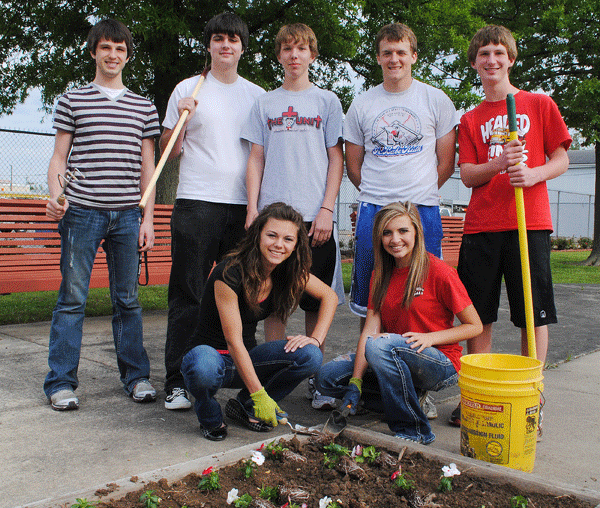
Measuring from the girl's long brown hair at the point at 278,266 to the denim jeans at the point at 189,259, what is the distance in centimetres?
40

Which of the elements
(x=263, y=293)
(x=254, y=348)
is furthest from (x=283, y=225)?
(x=254, y=348)

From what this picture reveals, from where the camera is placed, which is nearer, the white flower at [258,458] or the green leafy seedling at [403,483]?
the green leafy seedling at [403,483]

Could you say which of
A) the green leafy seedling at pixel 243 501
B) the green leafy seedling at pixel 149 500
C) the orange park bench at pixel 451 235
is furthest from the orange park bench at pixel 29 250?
the orange park bench at pixel 451 235

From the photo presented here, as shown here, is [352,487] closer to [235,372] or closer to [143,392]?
[235,372]

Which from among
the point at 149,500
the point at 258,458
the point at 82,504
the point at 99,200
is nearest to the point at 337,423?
the point at 258,458

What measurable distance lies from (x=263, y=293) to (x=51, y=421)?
123 cm

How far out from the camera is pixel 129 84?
9406 millimetres

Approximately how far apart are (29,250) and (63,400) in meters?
2.82

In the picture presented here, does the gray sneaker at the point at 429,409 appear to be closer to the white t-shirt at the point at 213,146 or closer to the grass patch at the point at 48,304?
the white t-shirt at the point at 213,146

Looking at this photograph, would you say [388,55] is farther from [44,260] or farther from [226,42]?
[44,260]

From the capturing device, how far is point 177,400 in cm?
321

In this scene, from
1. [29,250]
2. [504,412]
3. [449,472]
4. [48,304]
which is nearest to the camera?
[449,472]

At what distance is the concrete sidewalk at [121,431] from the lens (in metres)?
2.37

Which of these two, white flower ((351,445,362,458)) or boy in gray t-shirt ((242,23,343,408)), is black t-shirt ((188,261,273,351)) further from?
white flower ((351,445,362,458))
